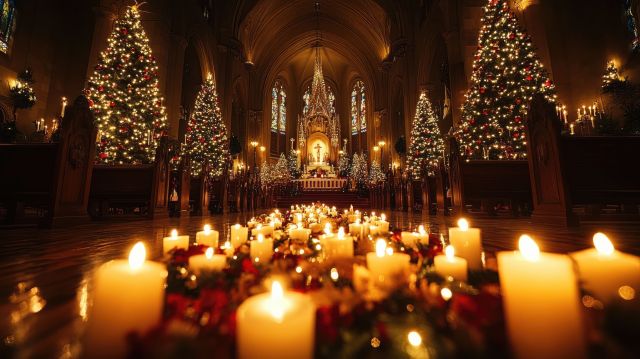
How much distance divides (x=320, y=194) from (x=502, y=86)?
32.0ft

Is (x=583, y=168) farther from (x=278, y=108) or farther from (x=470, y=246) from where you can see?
(x=278, y=108)

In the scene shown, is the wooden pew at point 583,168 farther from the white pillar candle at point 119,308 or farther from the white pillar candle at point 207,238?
the white pillar candle at point 119,308

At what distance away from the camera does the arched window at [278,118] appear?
27048 millimetres

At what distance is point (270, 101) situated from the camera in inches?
1010

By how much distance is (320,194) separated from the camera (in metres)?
15.2

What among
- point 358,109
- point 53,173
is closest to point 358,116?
point 358,109

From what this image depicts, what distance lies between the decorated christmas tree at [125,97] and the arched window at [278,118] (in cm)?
1832

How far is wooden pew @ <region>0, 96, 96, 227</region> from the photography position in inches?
154

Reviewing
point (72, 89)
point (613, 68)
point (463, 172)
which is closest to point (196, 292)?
point (463, 172)

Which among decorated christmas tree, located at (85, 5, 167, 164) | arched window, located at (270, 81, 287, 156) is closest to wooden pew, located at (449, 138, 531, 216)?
decorated christmas tree, located at (85, 5, 167, 164)

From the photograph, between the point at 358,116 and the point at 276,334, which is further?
the point at 358,116

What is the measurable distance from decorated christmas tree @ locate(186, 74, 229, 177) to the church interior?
93mm

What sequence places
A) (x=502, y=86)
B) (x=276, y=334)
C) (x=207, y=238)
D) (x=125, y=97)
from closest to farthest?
(x=276, y=334) → (x=207, y=238) → (x=502, y=86) → (x=125, y=97)

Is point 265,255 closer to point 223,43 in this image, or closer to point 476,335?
point 476,335
